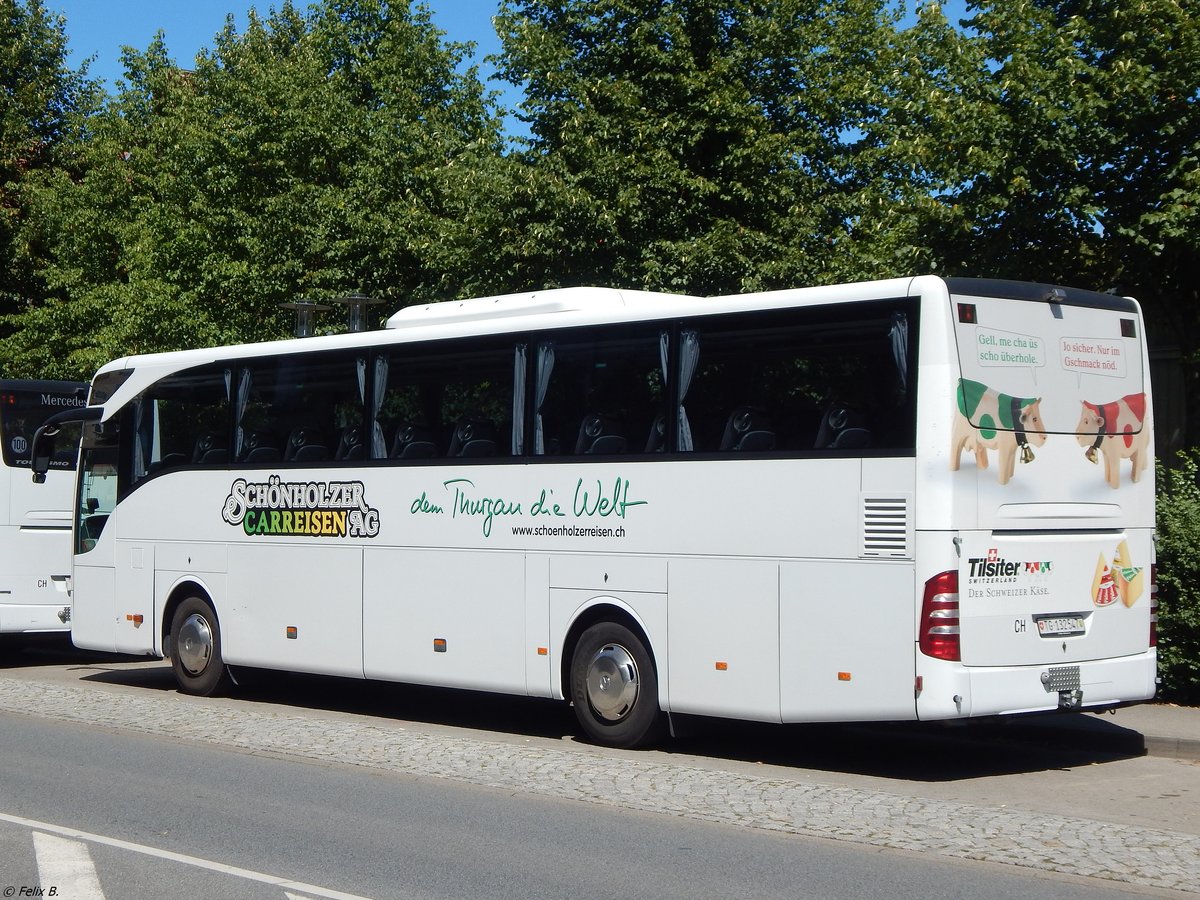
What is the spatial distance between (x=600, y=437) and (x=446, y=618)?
2.40m

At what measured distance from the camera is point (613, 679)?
38.9 ft

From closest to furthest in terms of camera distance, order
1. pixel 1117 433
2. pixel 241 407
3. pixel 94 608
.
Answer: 1. pixel 1117 433
2. pixel 241 407
3. pixel 94 608

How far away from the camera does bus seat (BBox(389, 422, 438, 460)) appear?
1338cm

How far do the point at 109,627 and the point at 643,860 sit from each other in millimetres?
10290

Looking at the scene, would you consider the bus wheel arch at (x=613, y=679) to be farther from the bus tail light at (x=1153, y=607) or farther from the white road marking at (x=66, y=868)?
the white road marking at (x=66, y=868)

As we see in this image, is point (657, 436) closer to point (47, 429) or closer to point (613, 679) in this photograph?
point (613, 679)

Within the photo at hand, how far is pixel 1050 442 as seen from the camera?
1038cm

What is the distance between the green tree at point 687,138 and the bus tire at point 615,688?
1008 centimetres

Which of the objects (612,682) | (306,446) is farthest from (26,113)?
(612,682)

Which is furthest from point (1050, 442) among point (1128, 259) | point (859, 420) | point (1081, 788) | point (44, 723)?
point (44, 723)

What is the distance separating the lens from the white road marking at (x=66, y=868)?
23.1ft

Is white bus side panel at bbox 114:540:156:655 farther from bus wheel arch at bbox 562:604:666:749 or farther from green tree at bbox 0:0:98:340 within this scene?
green tree at bbox 0:0:98:340

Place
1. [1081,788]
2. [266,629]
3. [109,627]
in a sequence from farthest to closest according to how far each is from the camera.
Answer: [109,627] < [266,629] < [1081,788]

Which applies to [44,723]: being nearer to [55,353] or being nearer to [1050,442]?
[1050,442]
